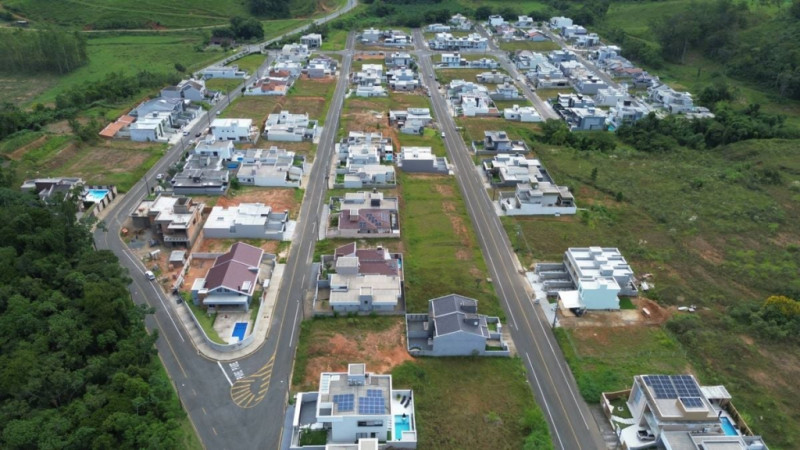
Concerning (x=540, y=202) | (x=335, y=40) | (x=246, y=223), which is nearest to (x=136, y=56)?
(x=335, y=40)

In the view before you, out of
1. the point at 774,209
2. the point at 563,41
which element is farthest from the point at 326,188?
the point at 563,41

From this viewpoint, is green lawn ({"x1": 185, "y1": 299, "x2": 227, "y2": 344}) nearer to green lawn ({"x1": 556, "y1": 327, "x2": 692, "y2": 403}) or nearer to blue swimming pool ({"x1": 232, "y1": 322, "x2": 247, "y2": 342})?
blue swimming pool ({"x1": 232, "y1": 322, "x2": 247, "y2": 342})

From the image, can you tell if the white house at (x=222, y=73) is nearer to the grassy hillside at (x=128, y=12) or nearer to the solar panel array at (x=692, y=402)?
the grassy hillside at (x=128, y=12)

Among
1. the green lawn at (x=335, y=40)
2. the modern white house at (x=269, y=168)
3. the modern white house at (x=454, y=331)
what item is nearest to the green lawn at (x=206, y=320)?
the modern white house at (x=454, y=331)

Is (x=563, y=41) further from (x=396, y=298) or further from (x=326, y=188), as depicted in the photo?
(x=396, y=298)

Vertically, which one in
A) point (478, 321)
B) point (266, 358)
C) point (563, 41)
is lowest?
point (266, 358)

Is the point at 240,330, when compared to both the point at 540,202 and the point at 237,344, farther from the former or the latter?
Result: the point at 540,202
